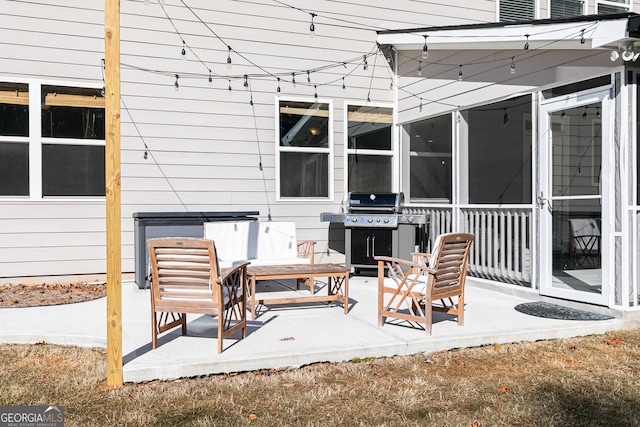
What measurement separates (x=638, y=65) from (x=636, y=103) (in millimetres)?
323

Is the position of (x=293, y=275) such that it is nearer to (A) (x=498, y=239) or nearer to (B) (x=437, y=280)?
(B) (x=437, y=280)

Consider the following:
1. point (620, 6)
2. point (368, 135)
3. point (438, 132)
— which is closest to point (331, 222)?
point (368, 135)

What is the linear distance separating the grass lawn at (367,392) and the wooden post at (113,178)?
266 millimetres

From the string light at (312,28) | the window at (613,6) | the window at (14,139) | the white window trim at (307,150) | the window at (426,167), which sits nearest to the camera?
the window at (14,139)

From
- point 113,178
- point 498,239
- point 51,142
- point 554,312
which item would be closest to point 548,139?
point 498,239

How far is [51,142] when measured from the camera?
6992mm

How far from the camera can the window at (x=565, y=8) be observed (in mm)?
9062

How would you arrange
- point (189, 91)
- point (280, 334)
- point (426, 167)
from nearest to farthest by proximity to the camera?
1. point (280, 334)
2. point (189, 91)
3. point (426, 167)

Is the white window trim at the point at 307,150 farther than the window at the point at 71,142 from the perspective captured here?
Yes

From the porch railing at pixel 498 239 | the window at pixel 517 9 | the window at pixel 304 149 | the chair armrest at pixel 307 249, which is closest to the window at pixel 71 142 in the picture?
the window at pixel 304 149

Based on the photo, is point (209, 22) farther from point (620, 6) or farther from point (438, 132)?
point (620, 6)

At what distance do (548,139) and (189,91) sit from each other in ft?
14.7

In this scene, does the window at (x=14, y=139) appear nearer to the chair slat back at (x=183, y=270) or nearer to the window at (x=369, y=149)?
the chair slat back at (x=183, y=270)

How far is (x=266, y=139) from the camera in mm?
7930
